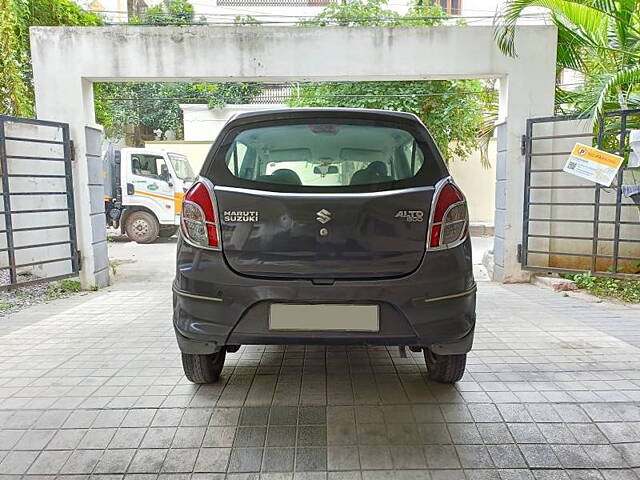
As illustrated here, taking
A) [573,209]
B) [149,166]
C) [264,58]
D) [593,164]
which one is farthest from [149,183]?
[593,164]

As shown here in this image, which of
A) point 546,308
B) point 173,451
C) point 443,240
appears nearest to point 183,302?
point 173,451

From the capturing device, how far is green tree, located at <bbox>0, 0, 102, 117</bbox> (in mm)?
6395

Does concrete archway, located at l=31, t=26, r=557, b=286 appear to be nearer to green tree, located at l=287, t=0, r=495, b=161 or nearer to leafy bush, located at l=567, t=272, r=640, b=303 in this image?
leafy bush, located at l=567, t=272, r=640, b=303

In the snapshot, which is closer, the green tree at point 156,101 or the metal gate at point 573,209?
the metal gate at point 573,209

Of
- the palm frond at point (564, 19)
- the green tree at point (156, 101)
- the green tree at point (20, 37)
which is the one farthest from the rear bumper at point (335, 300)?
the green tree at point (156, 101)

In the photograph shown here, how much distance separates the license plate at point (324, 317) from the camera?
2326mm

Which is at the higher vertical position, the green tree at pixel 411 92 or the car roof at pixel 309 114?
the green tree at pixel 411 92

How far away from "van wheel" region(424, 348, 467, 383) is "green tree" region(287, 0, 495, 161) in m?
8.09

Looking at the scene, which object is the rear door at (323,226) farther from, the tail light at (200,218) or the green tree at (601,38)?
the green tree at (601,38)

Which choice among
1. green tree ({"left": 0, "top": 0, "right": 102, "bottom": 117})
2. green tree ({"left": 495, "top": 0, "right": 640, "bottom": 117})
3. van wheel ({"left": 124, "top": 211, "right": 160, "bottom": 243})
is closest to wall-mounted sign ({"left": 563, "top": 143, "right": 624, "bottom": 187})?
green tree ({"left": 495, "top": 0, "right": 640, "bottom": 117})

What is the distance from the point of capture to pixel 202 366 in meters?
2.90

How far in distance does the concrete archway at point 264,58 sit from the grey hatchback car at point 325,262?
3.74m

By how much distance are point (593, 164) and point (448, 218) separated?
4083mm

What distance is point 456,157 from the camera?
562 inches
